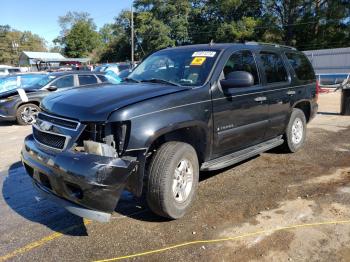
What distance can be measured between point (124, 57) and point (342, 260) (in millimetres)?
69571

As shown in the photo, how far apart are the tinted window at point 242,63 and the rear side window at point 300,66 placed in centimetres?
131

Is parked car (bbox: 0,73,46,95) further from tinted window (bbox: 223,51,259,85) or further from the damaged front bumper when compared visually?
the damaged front bumper

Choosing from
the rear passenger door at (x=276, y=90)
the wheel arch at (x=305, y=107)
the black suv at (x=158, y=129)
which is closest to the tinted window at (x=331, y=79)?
the wheel arch at (x=305, y=107)

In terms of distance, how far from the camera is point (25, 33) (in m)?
135

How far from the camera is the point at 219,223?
403 centimetres

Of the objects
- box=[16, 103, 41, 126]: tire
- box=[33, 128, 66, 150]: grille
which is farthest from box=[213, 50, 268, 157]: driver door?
box=[16, 103, 41, 126]: tire

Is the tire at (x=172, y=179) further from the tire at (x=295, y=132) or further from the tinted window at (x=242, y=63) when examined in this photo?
the tire at (x=295, y=132)

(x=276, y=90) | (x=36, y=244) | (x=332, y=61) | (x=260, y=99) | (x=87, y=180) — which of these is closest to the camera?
(x=87, y=180)

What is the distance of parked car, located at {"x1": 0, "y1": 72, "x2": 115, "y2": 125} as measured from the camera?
11.4 metres

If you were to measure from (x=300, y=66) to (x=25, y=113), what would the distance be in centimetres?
842

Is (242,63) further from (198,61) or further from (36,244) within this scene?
(36,244)

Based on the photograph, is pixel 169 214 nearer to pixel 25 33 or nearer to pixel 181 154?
pixel 181 154

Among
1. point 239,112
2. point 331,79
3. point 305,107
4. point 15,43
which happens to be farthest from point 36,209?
point 15,43

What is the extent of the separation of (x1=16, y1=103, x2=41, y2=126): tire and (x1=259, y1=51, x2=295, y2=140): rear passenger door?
8.07m
